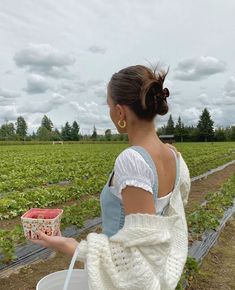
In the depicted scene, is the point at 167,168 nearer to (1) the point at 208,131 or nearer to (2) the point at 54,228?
(2) the point at 54,228

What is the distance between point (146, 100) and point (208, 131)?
8114 cm

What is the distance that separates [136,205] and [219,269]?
407 centimetres

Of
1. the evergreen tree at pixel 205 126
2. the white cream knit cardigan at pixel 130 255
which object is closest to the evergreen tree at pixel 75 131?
the evergreen tree at pixel 205 126

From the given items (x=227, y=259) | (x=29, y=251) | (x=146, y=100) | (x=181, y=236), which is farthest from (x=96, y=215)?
(x=146, y=100)

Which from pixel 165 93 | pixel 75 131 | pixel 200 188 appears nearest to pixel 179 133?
pixel 75 131

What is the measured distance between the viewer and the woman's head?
1784 millimetres

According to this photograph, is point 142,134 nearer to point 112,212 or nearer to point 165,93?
point 165,93

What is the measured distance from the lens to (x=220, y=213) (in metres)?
8.15

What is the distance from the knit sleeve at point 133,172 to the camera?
1703mm

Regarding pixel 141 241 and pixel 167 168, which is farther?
pixel 167 168

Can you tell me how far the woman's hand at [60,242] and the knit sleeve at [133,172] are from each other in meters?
0.36

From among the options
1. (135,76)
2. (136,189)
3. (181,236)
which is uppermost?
(135,76)

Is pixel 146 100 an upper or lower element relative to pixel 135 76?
lower

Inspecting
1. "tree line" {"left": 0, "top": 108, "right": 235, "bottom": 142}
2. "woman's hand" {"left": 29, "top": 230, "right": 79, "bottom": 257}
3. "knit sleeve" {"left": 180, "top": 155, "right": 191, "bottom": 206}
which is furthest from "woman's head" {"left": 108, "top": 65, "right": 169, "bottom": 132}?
"tree line" {"left": 0, "top": 108, "right": 235, "bottom": 142}
